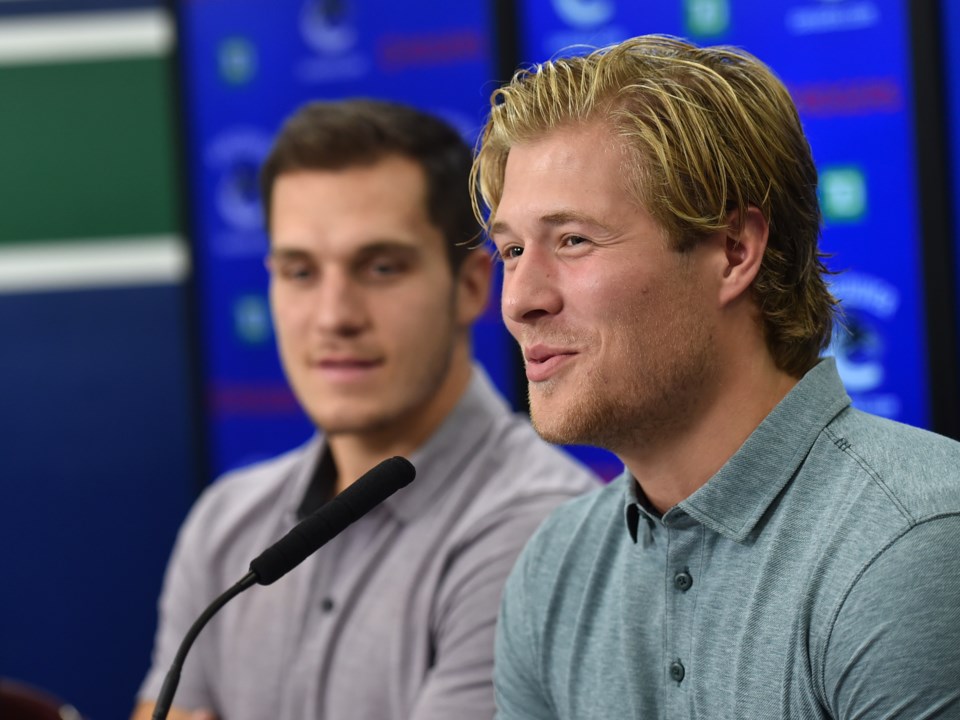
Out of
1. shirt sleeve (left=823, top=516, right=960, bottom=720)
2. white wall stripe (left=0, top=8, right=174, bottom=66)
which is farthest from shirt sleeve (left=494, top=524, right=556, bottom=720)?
white wall stripe (left=0, top=8, right=174, bottom=66)

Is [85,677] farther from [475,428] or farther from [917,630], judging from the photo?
[917,630]

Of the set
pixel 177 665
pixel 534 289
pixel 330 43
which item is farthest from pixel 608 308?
pixel 330 43

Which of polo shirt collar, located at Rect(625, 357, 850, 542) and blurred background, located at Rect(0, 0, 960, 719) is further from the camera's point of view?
blurred background, located at Rect(0, 0, 960, 719)

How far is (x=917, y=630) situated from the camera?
90 centimetres

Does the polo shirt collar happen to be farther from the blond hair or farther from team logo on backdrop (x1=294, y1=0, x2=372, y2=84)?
team logo on backdrop (x1=294, y1=0, x2=372, y2=84)

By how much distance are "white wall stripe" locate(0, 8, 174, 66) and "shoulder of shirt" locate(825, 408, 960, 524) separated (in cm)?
252

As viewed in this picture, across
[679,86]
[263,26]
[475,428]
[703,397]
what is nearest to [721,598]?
[703,397]

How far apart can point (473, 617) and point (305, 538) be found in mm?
469

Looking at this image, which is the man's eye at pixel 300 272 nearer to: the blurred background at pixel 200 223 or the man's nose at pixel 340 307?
the man's nose at pixel 340 307

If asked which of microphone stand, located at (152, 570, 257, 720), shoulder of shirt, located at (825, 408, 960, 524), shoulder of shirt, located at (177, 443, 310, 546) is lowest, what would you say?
shoulder of shirt, located at (177, 443, 310, 546)

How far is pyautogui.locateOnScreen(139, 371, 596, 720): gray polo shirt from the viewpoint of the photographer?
4.90 ft

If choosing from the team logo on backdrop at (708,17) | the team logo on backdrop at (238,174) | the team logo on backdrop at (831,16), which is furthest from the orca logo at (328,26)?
the team logo on backdrop at (831,16)

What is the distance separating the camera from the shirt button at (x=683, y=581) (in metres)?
1.07

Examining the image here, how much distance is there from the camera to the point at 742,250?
43.3 inches
